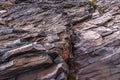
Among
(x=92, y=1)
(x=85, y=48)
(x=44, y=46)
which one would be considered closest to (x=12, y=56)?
(x=44, y=46)

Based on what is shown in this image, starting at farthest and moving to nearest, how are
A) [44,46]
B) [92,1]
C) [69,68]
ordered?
[92,1] → [69,68] → [44,46]

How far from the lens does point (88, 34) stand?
1030 inches

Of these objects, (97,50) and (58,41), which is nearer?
(58,41)

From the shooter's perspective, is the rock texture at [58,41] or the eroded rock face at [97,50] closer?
the rock texture at [58,41]

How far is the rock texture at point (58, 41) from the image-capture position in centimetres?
1969

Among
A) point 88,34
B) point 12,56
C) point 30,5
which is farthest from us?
point 30,5

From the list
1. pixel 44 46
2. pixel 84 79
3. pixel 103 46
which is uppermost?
Answer: pixel 44 46

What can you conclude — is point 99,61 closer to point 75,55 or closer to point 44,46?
point 75,55

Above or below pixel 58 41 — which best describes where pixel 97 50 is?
below

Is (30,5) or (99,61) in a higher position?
(30,5)

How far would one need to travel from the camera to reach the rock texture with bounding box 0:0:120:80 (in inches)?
775

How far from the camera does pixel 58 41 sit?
75.2 feet

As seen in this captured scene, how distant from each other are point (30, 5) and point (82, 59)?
1111 cm

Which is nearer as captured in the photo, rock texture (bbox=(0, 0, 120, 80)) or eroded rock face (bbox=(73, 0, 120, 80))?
rock texture (bbox=(0, 0, 120, 80))
